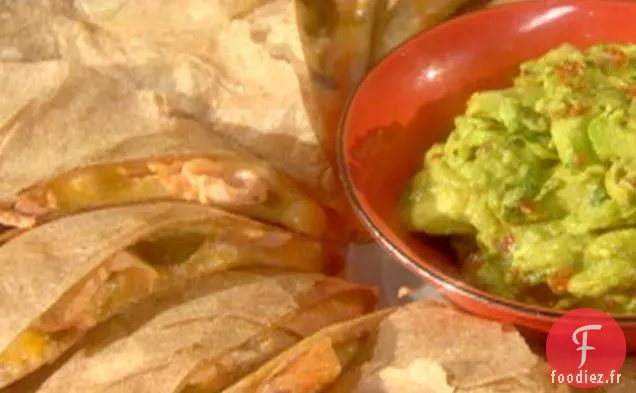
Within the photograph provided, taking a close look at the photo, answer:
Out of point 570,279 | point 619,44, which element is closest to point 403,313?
point 570,279

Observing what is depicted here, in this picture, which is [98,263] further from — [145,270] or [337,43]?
[337,43]

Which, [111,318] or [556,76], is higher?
[556,76]

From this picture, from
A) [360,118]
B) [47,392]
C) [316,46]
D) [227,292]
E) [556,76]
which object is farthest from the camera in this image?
[316,46]

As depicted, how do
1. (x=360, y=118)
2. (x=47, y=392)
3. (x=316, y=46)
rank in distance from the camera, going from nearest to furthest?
(x=47, y=392), (x=360, y=118), (x=316, y=46)

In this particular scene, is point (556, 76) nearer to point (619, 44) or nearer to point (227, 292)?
point (619, 44)

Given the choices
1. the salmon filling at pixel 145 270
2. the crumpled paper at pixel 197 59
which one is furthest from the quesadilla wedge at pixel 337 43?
the salmon filling at pixel 145 270

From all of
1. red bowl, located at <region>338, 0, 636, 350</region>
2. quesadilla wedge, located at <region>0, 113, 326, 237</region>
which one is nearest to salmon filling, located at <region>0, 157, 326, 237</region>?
quesadilla wedge, located at <region>0, 113, 326, 237</region>
